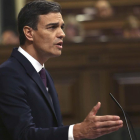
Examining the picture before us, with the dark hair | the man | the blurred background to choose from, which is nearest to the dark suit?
the man

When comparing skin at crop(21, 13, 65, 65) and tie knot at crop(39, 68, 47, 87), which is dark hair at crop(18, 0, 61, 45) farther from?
tie knot at crop(39, 68, 47, 87)

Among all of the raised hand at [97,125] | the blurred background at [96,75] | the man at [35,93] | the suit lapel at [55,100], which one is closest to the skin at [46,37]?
the man at [35,93]

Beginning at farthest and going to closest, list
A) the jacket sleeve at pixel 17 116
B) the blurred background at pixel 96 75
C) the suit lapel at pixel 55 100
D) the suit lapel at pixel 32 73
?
1. the blurred background at pixel 96 75
2. the suit lapel at pixel 55 100
3. the suit lapel at pixel 32 73
4. the jacket sleeve at pixel 17 116

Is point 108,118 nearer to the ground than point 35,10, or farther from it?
nearer to the ground

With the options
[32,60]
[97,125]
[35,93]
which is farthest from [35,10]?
[97,125]

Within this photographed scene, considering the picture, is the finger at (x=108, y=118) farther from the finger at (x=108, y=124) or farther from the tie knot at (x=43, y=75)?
the tie knot at (x=43, y=75)

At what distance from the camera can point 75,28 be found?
4789 mm

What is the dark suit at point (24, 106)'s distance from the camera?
1.19 meters

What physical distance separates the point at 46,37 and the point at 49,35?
1 centimetres

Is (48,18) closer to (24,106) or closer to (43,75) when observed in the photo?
(43,75)

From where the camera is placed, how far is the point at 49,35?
140 centimetres

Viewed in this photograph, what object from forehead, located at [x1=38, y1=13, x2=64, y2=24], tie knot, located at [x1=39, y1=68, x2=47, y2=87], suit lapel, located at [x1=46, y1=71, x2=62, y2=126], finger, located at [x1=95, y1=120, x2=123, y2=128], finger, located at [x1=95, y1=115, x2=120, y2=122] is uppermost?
forehead, located at [x1=38, y1=13, x2=64, y2=24]

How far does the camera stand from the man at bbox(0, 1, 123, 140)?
44.6 inches

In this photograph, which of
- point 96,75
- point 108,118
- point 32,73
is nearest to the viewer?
point 108,118
